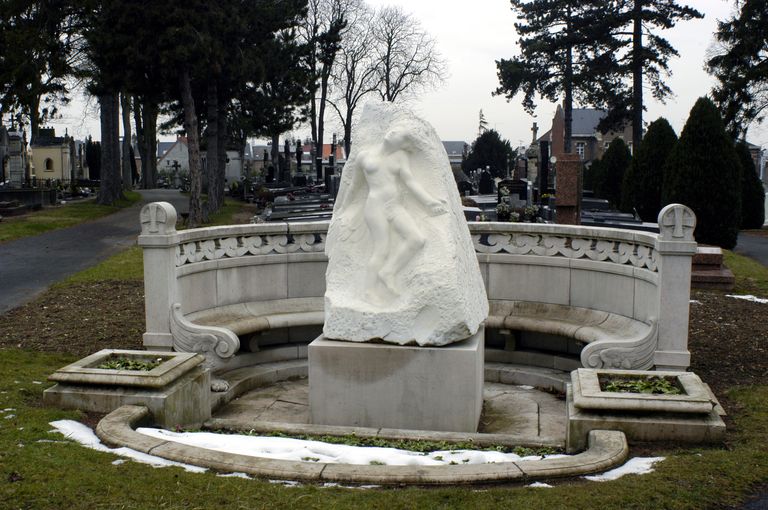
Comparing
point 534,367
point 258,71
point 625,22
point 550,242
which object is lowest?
point 534,367

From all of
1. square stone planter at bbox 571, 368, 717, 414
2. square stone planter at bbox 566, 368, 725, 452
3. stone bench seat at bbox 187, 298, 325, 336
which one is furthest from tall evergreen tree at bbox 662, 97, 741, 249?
square stone planter at bbox 566, 368, 725, 452

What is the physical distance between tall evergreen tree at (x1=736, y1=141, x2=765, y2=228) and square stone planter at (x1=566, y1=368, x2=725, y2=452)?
27.4m

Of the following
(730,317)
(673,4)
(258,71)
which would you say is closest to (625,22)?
(673,4)

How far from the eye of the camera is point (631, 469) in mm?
4957

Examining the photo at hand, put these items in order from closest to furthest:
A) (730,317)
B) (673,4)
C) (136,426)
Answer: (136,426), (730,317), (673,4)

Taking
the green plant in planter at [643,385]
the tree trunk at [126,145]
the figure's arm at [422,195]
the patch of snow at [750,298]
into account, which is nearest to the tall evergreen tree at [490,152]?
the tree trunk at [126,145]

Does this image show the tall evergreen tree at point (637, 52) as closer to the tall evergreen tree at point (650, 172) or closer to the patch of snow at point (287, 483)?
the tall evergreen tree at point (650, 172)

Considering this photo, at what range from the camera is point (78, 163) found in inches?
2884

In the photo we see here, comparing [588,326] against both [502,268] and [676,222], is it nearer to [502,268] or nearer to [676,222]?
[502,268]

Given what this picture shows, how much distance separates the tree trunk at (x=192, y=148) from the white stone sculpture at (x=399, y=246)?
19.5m

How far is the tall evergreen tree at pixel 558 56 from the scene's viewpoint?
35844 millimetres

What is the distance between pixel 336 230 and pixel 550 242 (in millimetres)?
3018

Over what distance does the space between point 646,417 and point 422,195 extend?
2.84 metres

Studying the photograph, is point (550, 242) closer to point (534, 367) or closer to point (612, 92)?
point (534, 367)
